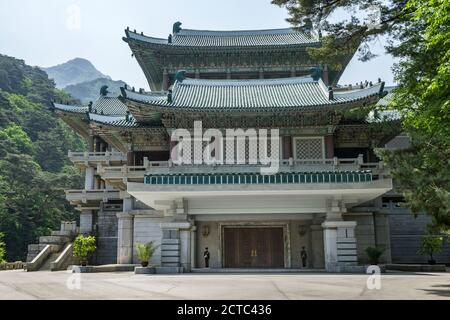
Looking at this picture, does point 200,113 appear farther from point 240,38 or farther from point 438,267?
point 240,38

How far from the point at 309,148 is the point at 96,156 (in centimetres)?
1791

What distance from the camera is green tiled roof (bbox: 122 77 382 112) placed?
24.6 meters

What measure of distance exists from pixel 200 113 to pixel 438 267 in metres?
14.2

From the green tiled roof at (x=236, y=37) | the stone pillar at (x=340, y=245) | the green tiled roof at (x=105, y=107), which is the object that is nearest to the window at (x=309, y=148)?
the stone pillar at (x=340, y=245)

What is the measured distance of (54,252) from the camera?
29953mm

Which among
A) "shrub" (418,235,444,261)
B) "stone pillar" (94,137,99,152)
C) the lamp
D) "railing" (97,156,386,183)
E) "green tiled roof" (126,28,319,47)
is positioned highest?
"green tiled roof" (126,28,319,47)

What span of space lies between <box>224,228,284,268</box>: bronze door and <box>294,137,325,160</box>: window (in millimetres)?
4848

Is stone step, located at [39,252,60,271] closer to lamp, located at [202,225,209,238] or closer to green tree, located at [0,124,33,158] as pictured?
lamp, located at [202,225,209,238]

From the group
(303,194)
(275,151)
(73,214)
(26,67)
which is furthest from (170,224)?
(26,67)

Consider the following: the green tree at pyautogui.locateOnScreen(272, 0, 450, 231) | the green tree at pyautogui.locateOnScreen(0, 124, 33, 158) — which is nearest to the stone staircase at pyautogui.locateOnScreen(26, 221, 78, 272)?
the green tree at pyautogui.locateOnScreen(272, 0, 450, 231)

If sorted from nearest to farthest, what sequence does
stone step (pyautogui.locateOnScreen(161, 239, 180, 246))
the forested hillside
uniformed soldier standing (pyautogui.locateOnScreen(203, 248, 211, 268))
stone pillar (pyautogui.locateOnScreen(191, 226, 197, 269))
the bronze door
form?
stone step (pyautogui.locateOnScreen(161, 239, 180, 246)) → stone pillar (pyautogui.locateOnScreen(191, 226, 197, 269)) → uniformed soldier standing (pyautogui.locateOnScreen(203, 248, 211, 268)) → the bronze door → the forested hillside

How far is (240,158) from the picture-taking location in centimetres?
2527

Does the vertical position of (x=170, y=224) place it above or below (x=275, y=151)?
below

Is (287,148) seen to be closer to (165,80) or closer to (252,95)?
(252,95)
